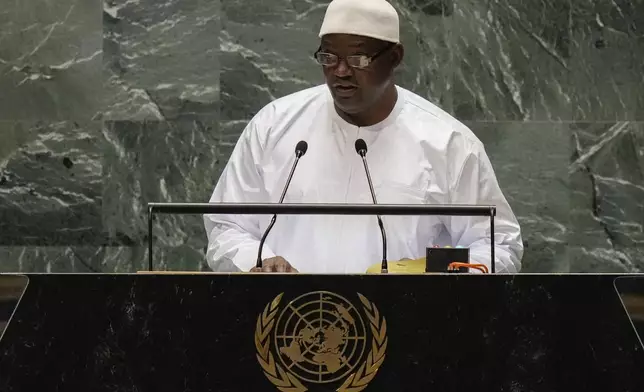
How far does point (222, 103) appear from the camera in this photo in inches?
210

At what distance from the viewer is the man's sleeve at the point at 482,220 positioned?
359 centimetres

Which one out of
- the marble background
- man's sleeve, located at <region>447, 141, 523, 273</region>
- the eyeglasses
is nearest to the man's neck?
the eyeglasses

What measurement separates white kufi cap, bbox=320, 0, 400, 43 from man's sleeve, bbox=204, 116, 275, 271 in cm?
56

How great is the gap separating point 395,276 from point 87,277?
0.71m

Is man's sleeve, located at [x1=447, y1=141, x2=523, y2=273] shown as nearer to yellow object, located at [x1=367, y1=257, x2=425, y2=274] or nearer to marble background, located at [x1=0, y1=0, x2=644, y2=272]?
yellow object, located at [x1=367, y1=257, x2=425, y2=274]

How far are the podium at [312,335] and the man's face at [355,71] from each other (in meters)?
1.71

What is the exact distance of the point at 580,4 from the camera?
5320 millimetres

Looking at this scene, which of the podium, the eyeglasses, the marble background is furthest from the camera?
the marble background

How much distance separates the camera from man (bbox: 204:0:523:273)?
376 centimetres

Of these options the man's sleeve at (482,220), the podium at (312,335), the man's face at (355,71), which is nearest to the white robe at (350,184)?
the man's sleeve at (482,220)

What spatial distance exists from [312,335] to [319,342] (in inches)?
0.9

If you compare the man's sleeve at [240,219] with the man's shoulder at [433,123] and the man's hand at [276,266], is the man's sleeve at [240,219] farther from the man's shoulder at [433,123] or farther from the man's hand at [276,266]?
the man's shoulder at [433,123]

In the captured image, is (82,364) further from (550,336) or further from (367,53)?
(367,53)

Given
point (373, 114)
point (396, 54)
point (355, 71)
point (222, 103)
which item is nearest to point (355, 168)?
point (373, 114)
